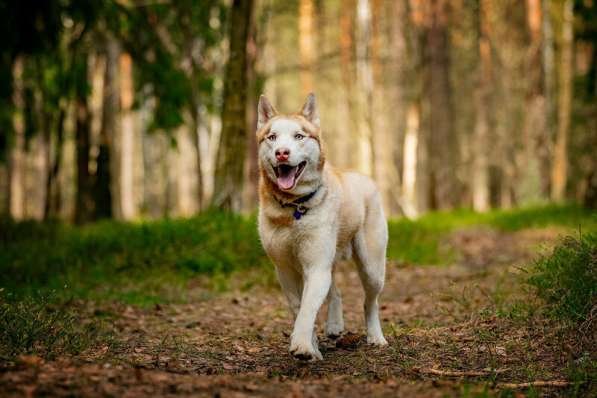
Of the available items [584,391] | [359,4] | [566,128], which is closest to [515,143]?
[566,128]

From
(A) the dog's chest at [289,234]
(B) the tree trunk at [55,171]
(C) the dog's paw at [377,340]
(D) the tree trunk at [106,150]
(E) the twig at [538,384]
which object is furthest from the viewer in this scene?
(D) the tree trunk at [106,150]

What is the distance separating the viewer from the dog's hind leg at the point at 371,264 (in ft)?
18.7

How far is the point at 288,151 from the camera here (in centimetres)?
481

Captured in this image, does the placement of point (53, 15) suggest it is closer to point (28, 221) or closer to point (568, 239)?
point (28, 221)

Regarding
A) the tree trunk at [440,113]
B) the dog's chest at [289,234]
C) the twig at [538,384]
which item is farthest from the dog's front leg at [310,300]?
the tree trunk at [440,113]

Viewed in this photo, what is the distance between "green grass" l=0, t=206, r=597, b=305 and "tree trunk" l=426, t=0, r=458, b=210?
7.35 metres

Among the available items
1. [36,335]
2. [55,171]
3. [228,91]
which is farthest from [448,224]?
[36,335]

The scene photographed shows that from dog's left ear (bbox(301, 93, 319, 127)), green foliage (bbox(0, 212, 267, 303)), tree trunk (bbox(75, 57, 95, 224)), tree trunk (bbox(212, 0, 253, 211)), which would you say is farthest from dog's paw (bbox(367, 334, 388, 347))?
tree trunk (bbox(75, 57, 95, 224))

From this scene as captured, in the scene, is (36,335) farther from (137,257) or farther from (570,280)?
(137,257)

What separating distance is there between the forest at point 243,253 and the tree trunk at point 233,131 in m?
0.02

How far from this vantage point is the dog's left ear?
5.38 m

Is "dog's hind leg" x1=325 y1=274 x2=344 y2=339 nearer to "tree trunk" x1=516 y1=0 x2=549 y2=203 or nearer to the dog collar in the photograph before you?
the dog collar

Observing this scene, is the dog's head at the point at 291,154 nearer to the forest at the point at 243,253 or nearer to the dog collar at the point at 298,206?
the dog collar at the point at 298,206

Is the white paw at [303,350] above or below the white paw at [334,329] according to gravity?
above
